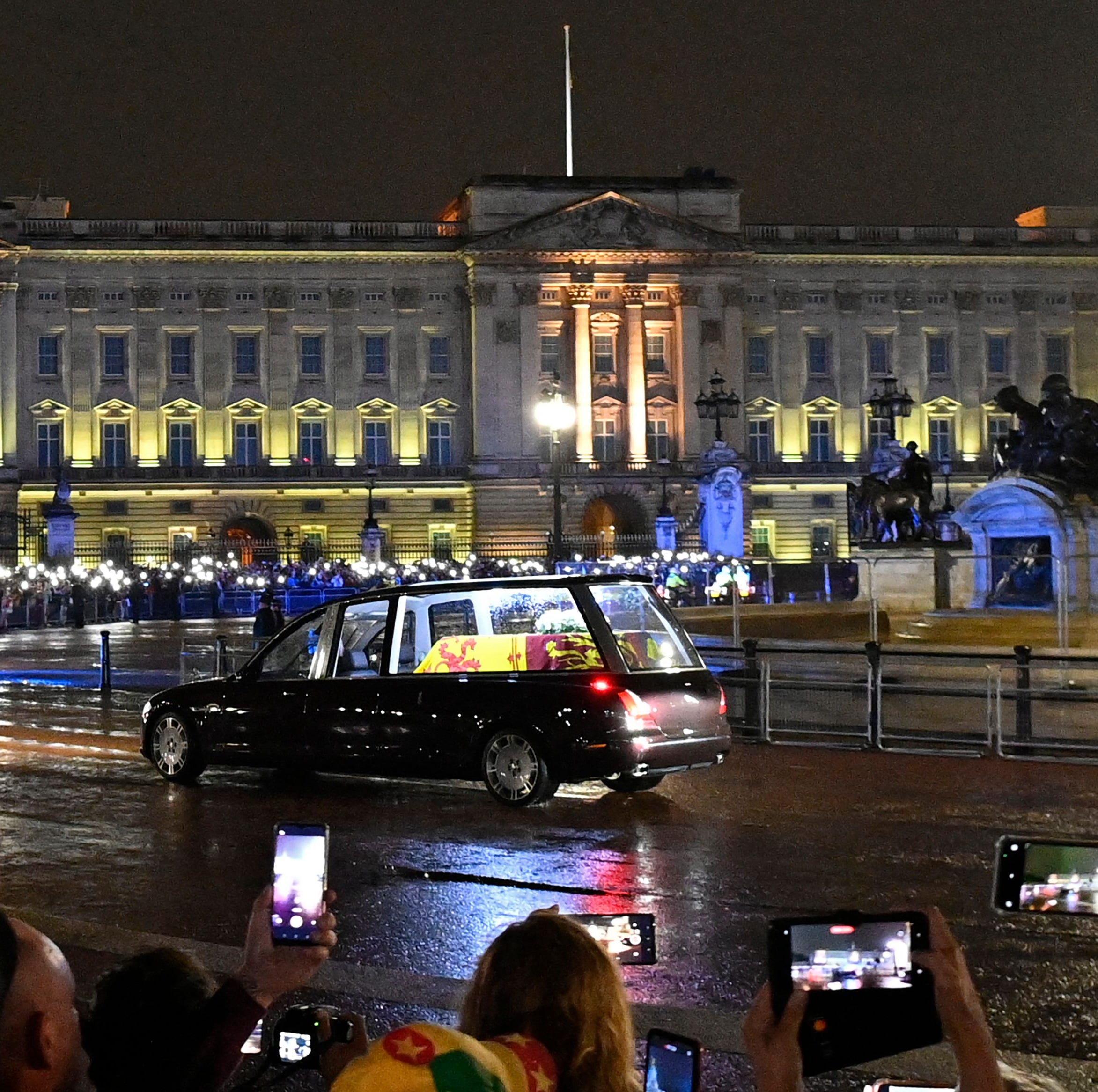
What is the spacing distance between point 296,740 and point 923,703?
7225 millimetres

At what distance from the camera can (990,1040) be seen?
9.29ft

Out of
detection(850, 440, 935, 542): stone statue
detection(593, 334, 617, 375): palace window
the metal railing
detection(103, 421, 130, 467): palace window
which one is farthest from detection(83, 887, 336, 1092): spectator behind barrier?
detection(593, 334, 617, 375): palace window

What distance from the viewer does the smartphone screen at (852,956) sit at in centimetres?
274

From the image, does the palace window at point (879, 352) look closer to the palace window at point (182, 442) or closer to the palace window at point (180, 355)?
the palace window at point (180, 355)

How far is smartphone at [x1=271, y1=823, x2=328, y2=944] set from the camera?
356 cm

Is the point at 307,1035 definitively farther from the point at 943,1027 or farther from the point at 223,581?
the point at 223,581

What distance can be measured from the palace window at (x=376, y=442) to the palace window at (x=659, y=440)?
1244cm

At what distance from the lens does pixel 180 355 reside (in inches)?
3009

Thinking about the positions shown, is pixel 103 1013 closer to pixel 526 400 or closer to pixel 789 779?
pixel 789 779

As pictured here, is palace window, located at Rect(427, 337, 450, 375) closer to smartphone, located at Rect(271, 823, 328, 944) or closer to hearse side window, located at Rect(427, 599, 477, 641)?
hearse side window, located at Rect(427, 599, 477, 641)

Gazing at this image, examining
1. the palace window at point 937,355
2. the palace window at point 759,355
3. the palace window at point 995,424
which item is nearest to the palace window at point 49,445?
the palace window at point 759,355

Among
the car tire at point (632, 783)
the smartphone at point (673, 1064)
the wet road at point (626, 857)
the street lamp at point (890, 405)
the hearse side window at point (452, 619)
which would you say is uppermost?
the street lamp at point (890, 405)

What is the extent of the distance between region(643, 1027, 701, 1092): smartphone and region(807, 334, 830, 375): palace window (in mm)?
78233

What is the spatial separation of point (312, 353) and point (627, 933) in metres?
74.9
